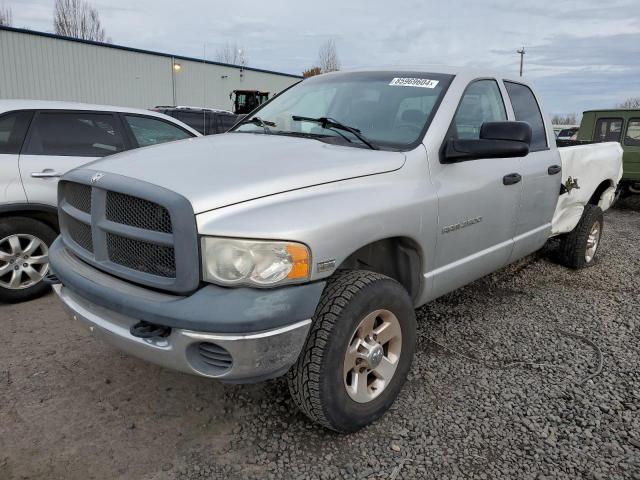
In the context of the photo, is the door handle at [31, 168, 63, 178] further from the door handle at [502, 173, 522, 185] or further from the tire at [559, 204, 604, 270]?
the tire at [559, 204, 604, 270]

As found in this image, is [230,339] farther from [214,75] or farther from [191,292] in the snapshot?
[214,75]

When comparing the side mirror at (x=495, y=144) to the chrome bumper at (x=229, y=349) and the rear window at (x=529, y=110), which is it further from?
the chrome bumper at (x=229, y=349)

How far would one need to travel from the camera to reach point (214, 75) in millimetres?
32125

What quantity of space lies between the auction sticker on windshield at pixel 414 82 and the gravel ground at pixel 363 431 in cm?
176

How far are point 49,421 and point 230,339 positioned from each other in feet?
4.36

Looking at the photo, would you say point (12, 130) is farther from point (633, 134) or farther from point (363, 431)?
point (633, 134)

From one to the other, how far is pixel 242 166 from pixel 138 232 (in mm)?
557

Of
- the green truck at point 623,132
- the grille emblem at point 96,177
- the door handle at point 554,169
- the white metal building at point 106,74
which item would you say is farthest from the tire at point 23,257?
the white metal building at point 106,74

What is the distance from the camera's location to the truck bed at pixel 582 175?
15.2 ft

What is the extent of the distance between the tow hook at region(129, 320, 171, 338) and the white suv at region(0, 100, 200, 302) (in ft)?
7.89

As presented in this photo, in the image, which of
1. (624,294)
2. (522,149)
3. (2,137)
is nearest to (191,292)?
(522,149)

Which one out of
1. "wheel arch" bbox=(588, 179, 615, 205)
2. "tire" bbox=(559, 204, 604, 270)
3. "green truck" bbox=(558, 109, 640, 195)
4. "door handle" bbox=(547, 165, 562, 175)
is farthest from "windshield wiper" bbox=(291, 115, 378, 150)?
"green truck" bbox=(558, 109, 640, 195)

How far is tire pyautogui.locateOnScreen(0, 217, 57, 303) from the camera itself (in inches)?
160

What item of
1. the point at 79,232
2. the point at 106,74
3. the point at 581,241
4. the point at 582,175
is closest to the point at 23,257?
the point at 79,232
